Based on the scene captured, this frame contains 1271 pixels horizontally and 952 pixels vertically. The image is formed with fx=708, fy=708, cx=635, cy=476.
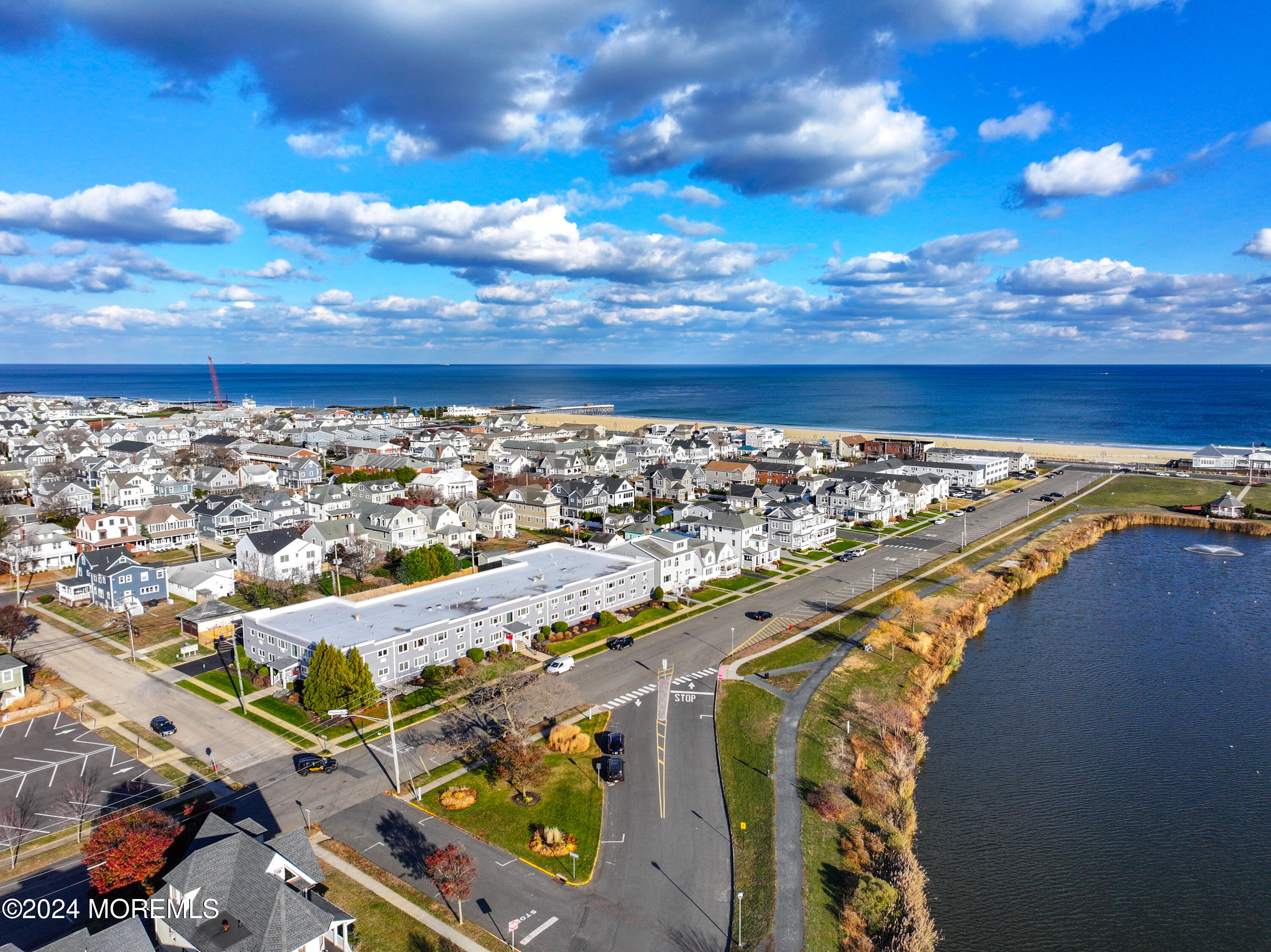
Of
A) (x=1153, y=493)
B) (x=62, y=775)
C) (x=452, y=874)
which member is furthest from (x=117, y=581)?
(x=1153, y=493)

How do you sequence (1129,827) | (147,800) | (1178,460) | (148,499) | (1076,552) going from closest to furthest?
(147,800) → (1129,827) → (1076,552) → (148,499) → (1178,460)

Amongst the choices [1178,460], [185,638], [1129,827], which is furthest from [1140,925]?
[1178,460]

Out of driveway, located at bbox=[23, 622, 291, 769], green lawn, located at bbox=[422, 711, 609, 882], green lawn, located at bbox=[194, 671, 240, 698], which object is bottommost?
driveway, located at bbox=[23, 622, 291, 769]

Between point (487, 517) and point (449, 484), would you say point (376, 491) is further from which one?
point (487, 517)

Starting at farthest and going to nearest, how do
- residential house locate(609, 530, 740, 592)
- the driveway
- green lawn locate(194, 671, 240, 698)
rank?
residential house locate(609, 530, 740, 592), green lawn locate(194, 671, 240, 698), the driveway

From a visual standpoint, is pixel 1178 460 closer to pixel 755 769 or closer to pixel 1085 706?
pixel 1085 706

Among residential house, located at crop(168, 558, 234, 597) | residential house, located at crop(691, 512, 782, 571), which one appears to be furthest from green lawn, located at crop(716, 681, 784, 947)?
residential house, located at crop(168, 558, 234, 597)

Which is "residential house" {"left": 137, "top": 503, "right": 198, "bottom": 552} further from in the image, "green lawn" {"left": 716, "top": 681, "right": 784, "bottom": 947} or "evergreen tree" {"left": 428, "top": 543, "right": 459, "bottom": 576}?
"green lawn" {"left": 716, "top": 681, "right": 784, "bottom": 947}
